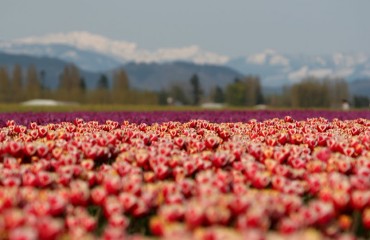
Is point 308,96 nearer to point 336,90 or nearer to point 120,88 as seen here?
point 336,90

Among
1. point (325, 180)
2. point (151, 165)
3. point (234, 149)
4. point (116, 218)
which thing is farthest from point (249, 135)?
point (116, 218)

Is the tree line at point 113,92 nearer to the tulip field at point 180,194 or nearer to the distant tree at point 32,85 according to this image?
the distant tree at point 32,85

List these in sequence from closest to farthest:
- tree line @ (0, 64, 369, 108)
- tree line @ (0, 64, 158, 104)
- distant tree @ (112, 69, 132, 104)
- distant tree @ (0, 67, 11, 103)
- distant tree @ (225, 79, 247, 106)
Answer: distant tree @ (112, 69, 132, 104), tree line @ (0, 64, 158, 104), distant tree @ (0, 67, 11, 103), tree line @ (0, 64, 369, 108), distant tree @ (225, 79, 247, 106)

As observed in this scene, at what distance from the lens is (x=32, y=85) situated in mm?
142750

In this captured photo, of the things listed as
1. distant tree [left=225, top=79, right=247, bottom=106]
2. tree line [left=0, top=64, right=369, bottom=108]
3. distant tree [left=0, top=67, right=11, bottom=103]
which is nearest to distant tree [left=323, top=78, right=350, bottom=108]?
tree line [left=0, top=64, right=369, bottom=108]

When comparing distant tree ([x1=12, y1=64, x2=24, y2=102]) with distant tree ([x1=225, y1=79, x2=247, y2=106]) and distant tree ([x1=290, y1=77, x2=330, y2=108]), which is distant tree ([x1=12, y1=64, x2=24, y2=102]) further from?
distant tree ([x1=290, y1=77, x2=330, y2=108])

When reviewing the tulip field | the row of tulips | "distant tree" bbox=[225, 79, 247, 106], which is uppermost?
"distant tree" bbox=[225, 79, 247, 106]

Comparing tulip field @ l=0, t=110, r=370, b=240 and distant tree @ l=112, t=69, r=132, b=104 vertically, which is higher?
distant tree @ l=112, t=69, r=132, b=104

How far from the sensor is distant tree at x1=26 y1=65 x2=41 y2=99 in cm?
13588

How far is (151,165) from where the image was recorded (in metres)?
6.58

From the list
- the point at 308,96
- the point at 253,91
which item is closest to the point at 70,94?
the point at 308,96

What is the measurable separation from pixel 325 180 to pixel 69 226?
2.48 meters

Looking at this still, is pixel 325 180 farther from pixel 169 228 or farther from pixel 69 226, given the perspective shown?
pixel 69 226

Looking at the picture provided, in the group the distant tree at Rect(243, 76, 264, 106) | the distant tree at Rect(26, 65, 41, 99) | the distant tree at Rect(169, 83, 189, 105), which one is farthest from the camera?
the distant tree at Rect(169, 83, 189, 105)
